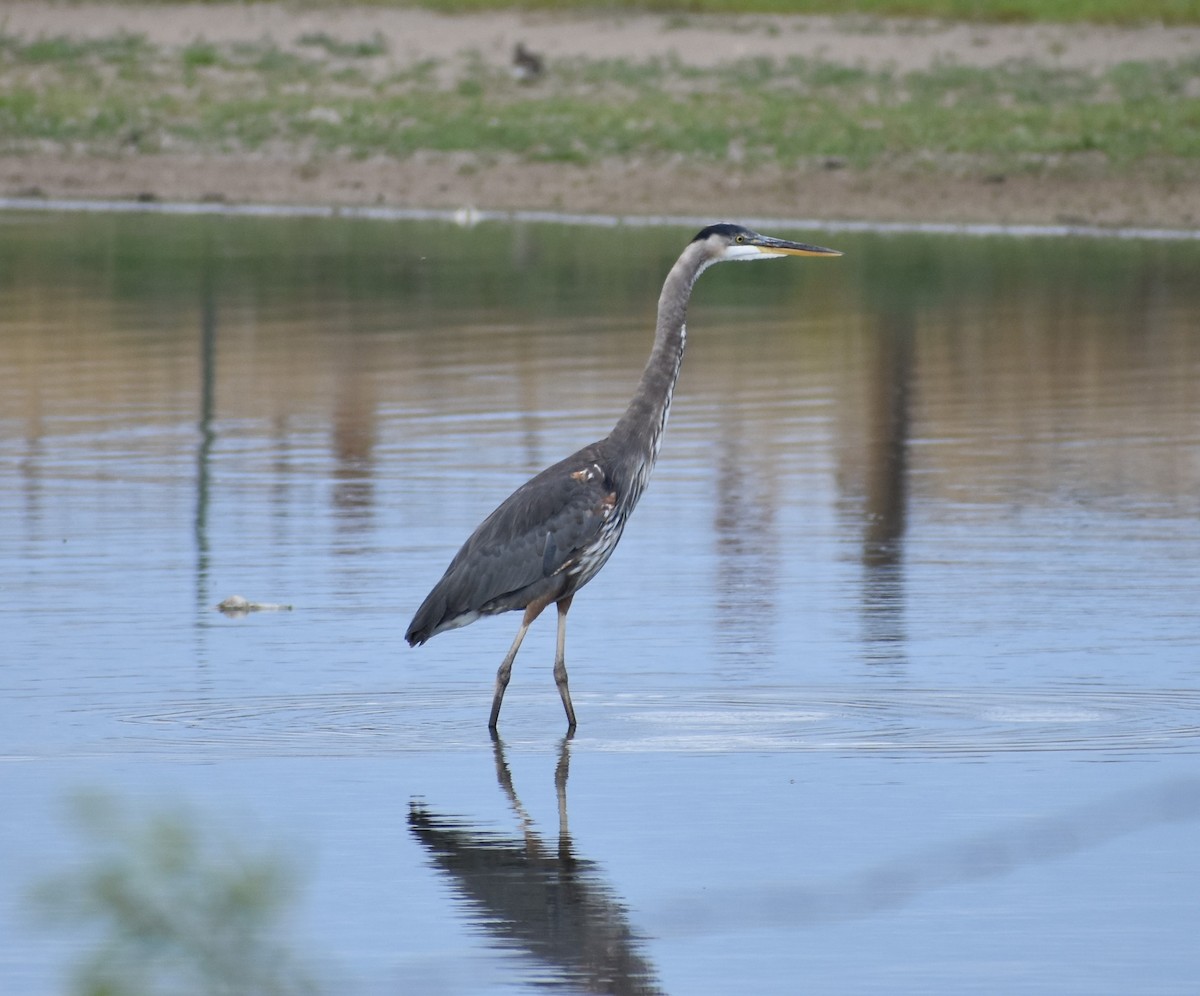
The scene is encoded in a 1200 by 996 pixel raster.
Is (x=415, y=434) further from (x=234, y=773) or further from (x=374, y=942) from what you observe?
(x=374, y=942)

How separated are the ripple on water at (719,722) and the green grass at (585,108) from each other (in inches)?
988

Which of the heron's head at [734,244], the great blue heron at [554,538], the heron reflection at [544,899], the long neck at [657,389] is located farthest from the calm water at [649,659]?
the heron's head at [734,244]

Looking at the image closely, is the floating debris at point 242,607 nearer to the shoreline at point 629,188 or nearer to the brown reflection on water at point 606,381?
the brown reflection on water at point 606,381

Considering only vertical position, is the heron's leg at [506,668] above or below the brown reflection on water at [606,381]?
above

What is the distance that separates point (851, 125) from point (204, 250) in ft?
30.8

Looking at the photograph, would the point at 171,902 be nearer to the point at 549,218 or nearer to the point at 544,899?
the point at 544,899

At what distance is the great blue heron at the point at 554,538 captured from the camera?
9164mm

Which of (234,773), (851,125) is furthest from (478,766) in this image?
(851,125)

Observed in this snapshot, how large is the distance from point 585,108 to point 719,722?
95.8 feet

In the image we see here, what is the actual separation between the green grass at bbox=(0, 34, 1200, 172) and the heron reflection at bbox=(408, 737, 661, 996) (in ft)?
89.2

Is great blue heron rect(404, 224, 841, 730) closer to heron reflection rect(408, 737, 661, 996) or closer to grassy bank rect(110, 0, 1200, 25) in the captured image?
heron reflection rect(408, 737, 661, 996)

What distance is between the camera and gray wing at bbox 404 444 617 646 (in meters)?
9.16

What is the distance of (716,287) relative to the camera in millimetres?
29500

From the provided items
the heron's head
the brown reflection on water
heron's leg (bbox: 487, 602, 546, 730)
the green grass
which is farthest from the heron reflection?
the green grass
